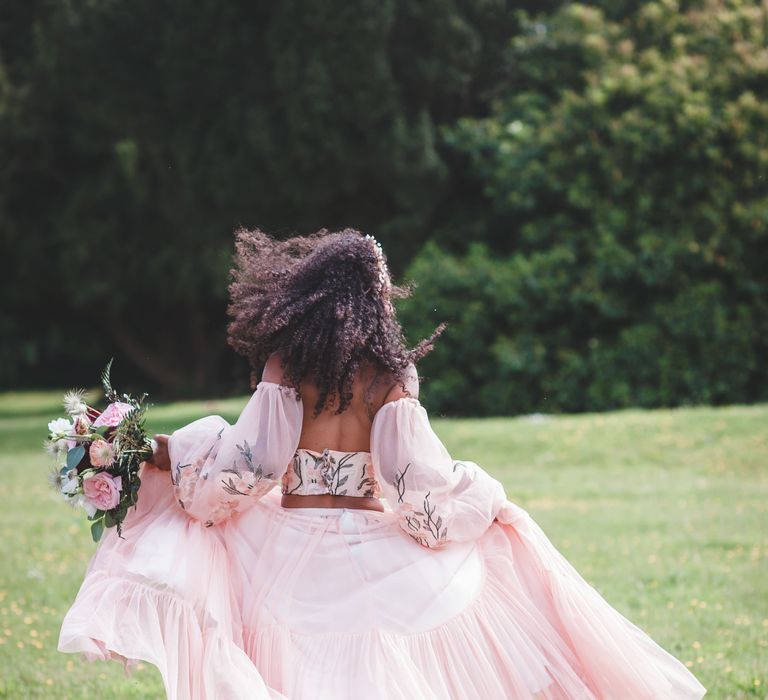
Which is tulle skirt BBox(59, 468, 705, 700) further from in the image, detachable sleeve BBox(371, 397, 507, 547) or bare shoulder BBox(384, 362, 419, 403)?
bare shoulder BBox(384, 362, 419, 403)

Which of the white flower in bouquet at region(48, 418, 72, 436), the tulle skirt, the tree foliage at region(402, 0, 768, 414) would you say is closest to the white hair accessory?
the tulle skirt

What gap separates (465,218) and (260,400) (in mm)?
17512

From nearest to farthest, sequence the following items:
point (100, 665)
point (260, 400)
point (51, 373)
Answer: point (260, 400), point (100, 665), point (51, 373)

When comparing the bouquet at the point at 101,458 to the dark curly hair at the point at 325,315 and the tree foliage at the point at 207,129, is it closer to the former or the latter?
the dark curly hair at the point at 325,315

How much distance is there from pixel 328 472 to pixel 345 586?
15.5 inches

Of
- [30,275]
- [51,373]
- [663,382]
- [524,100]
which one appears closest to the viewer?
[663,382]

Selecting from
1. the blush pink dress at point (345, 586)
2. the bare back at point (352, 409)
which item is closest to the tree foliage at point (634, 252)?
the blush pink dress at point (345, 586)

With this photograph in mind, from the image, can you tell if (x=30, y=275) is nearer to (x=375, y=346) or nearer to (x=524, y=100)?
(x=524, y=100)

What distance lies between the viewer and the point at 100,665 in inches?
226

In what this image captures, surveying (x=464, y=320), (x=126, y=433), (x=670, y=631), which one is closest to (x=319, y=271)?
(x=126, y=433)

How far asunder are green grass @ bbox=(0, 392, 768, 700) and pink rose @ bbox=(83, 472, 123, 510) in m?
1.80

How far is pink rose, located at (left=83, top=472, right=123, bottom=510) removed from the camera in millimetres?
3736

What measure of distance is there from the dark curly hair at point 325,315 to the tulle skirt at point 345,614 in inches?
20.6

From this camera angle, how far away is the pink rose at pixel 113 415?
12.6 ft
